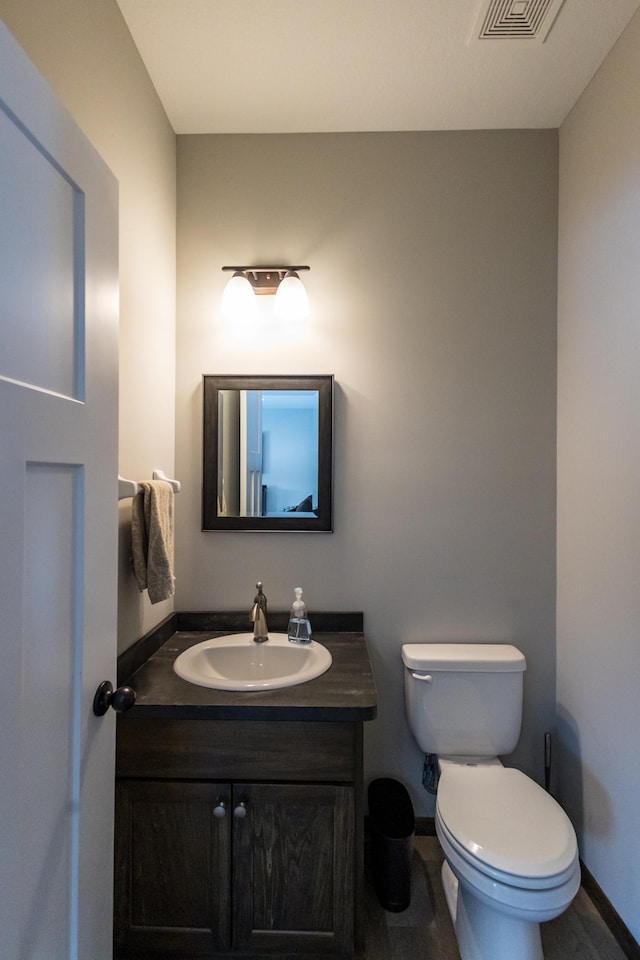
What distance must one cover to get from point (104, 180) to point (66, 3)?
54 cm

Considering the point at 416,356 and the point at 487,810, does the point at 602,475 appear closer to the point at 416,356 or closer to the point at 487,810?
the point at 416,356

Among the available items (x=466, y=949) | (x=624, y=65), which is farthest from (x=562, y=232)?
(x=466, y=949)

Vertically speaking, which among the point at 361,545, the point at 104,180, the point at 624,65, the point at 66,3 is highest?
the point at 624,65

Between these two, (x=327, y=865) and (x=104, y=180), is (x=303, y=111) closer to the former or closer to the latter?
(x=104, y=180)

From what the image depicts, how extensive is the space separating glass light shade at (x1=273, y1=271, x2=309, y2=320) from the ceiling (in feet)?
2.03

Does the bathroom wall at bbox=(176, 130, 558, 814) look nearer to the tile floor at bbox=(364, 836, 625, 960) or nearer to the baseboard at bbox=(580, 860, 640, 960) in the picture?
the baseboard at bbox=(580, 860, 640, 960)

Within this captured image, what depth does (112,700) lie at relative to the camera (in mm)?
896

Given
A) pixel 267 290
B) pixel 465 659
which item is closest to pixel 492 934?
pixel 465 659

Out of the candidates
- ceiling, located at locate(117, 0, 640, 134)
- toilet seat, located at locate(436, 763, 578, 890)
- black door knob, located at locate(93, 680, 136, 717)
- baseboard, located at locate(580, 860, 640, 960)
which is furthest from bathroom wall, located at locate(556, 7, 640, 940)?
A: black door knob, located at locate(93, 680, 136, 717)

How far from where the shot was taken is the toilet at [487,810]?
1.14m

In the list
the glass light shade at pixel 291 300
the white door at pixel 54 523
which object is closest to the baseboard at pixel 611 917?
the white door at pixel 54 523

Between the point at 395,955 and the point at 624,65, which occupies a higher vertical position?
the point at 624,65

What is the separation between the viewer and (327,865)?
1.25 metres

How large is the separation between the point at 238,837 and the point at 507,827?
716 mm
